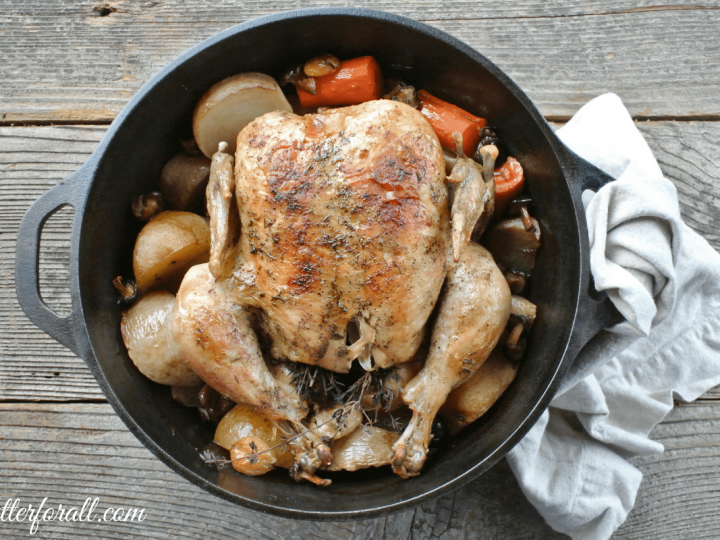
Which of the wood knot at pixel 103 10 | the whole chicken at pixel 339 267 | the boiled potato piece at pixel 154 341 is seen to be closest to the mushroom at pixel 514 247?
the whole chicken at pixel 339 267

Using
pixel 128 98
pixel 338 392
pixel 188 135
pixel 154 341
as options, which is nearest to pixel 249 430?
pixel 338 392

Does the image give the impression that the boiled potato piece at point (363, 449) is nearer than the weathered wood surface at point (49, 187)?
Yes

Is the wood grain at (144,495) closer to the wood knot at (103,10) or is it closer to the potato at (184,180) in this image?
the potato at (184,180)

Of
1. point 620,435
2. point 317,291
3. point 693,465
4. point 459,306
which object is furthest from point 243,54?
point 693,465

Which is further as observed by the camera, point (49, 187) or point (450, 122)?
point (49, 187)

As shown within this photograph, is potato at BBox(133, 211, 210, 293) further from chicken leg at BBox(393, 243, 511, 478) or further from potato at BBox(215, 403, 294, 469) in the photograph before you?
chicken leg at BBox(393, 243, 511, 478)

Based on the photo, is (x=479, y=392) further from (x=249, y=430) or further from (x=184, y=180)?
(x=184, y=180)

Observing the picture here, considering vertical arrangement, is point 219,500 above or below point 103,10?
below
